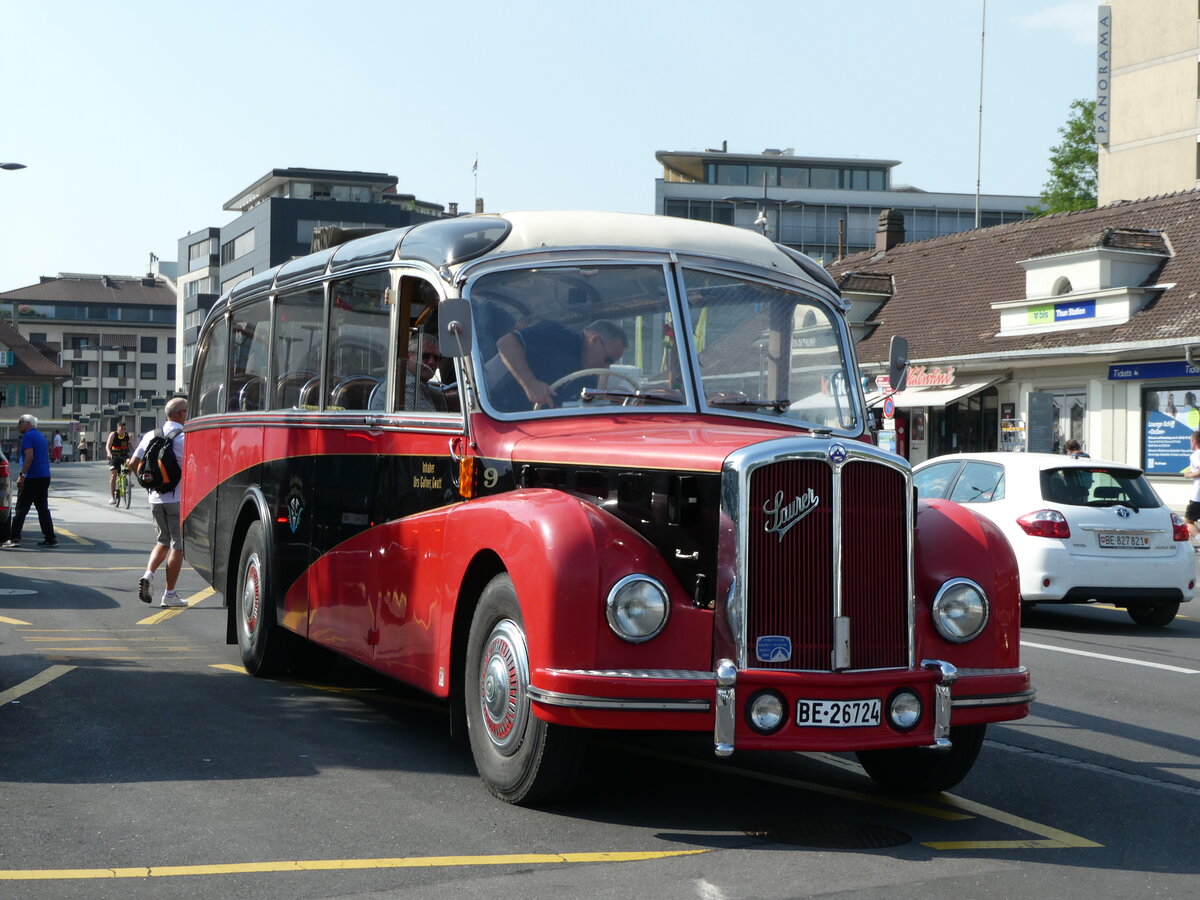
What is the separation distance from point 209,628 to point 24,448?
11.5 metres

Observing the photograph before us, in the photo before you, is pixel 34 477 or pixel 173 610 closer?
pixel 173 610

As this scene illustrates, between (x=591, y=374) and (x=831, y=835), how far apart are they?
2388 millimetres

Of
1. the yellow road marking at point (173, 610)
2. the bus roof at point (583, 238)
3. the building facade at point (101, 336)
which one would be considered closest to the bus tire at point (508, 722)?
the bus roof at point (583, 238)

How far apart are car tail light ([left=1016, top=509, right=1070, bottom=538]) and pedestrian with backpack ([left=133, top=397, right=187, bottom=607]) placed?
7.87 metres

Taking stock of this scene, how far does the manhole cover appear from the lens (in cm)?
592

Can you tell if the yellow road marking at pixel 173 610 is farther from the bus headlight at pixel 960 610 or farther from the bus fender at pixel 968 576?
the bus headlight at pixel 960 610

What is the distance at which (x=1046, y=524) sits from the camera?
1441 cm

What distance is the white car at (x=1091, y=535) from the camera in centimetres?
1427

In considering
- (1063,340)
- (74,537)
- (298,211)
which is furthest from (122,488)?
(298,211)

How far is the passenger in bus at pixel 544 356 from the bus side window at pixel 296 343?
8.17ft

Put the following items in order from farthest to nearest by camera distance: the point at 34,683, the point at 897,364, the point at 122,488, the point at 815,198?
the point at 815,198 → the point at 122,488 → the point at 34,683 → the point at 897,364

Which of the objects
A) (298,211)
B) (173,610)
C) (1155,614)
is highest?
(298,211)

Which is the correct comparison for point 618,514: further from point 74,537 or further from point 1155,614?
point 74,537

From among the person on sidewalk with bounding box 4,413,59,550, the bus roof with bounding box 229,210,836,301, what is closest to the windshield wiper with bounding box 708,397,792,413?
the bus roof with bounding box 229,210,836,301
